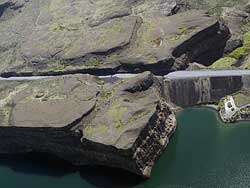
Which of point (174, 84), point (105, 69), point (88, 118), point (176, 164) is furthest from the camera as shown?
point (105, 69)

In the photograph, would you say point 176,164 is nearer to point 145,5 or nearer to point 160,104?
point 160,104

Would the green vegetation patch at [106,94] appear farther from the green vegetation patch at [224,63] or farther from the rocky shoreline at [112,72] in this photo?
the green vegetation patch at [224,63]

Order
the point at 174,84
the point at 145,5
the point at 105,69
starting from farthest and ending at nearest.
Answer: the point at 145,5, the point at 105,69, the point at 174,84

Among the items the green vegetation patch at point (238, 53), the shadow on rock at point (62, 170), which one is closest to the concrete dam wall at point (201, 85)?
the green vegetation patch at point (238, 53)

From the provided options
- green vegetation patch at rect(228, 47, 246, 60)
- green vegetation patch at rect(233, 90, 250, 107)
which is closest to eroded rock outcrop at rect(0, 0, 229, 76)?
green vegetation patch at rect(228, 47, 246, 60)

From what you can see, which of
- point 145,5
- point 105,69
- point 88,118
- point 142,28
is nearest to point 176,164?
point 88,118
